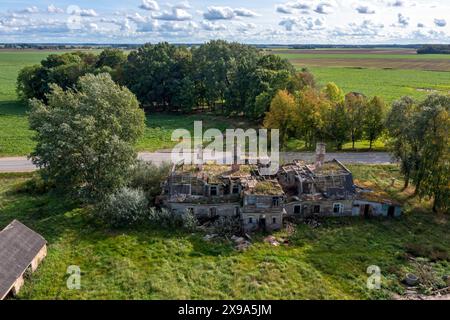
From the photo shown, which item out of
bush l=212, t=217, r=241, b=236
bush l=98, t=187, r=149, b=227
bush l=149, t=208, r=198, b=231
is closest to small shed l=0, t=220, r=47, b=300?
bush l=98, t=187, r=149, b=227

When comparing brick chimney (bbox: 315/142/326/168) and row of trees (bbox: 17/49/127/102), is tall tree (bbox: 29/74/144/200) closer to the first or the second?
brick chimney (bbox: 315/142/326/168)

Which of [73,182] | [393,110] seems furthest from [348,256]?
[73,182]

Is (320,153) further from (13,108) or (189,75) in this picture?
(13,108)

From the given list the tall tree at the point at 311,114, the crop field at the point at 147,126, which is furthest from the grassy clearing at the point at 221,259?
the crop field at the point at 147,126

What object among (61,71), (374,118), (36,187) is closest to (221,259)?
(36,187)

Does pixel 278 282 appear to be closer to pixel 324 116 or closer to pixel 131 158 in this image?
pixel 131 158

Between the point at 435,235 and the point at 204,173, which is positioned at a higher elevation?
the point at 204,173
